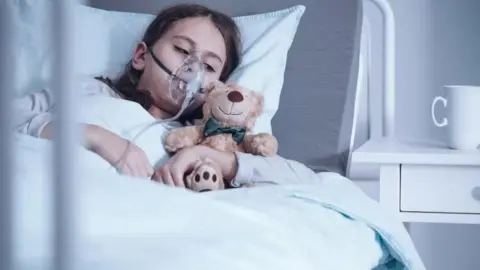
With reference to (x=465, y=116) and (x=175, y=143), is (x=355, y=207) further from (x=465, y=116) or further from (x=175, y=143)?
(x=465, y=116)

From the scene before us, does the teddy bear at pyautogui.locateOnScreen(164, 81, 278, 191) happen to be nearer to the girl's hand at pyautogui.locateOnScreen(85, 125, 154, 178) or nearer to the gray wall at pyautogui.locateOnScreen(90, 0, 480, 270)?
the girl's hand at pyautogui.locateOnScreen(85, 125, 154, 178)

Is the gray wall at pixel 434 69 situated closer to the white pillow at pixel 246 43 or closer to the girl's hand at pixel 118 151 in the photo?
the white pillow at pixel 246 43

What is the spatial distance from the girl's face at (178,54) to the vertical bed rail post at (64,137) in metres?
0.92

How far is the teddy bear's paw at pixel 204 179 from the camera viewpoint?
1.08 metres

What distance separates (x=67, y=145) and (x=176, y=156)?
28.1 inches

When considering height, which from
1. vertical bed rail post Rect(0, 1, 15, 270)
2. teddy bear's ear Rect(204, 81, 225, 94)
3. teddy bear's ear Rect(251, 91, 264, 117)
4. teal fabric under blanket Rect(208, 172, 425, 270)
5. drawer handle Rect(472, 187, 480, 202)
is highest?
vertical bed rail post Rect(0, 1, 15, 270)

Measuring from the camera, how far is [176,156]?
3.64 ft

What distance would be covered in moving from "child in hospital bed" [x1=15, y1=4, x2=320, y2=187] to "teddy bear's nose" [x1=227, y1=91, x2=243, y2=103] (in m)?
0.10

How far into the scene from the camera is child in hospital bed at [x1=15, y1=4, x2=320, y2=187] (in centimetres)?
107

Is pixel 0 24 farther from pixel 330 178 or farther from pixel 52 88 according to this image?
pixel 330 178

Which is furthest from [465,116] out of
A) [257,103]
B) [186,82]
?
[186,82]

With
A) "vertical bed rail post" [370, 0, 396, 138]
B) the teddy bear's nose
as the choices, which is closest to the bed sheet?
the teddy bear's nose

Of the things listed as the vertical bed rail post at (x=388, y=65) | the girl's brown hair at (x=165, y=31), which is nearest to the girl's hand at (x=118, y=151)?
the girl's brown hair at (x=165, y=31)

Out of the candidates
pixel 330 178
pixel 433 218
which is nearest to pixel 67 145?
pixel 330 178
